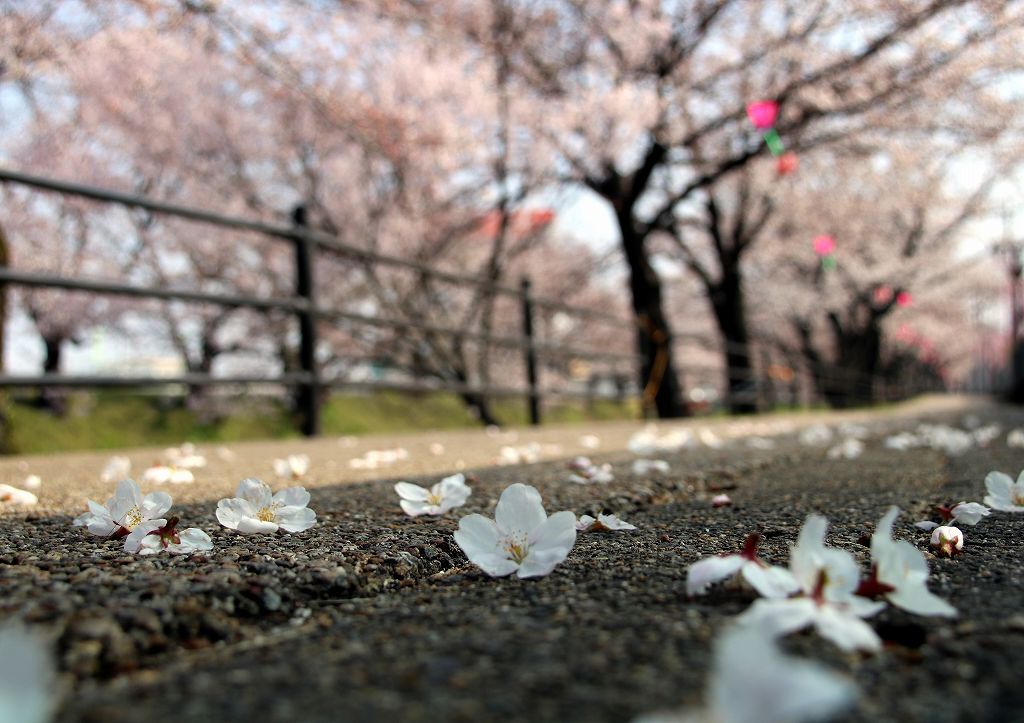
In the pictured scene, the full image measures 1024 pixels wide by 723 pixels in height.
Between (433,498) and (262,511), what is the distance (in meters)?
0.27

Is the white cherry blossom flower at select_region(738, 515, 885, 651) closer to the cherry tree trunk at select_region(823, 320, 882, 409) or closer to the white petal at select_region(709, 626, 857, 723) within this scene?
the white petal at select_region(709, 626, 857, 723)

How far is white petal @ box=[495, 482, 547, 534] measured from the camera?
782 mm


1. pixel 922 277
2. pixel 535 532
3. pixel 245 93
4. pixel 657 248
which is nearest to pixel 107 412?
pixel 245 93

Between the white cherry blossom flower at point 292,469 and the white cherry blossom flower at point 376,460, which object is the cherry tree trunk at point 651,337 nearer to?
the white cherry blossom flower at point 376,460

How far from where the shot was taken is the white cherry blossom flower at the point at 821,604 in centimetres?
52

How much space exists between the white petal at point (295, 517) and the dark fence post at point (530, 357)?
430 centimetres

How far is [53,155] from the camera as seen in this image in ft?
28.1

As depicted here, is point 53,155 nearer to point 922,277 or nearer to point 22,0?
point 22,0

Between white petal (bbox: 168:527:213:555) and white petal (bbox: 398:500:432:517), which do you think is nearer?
white petal (bbox: 168:527:213:555)

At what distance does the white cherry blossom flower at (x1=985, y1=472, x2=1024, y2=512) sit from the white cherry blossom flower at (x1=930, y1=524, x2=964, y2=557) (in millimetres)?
256

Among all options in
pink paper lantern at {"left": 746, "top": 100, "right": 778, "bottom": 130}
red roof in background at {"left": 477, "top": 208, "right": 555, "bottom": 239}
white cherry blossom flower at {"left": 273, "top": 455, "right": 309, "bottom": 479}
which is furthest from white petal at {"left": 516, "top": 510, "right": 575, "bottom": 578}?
red roof in background at {"left": 477, "top": 208, "right": 555, "bottom": 239}

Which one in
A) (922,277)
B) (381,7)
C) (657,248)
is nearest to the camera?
(381,7)

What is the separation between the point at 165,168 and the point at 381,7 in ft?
15.5

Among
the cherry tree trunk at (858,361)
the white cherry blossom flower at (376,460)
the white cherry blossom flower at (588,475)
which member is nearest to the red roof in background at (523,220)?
the white cherry blossom flower at (376,460)
